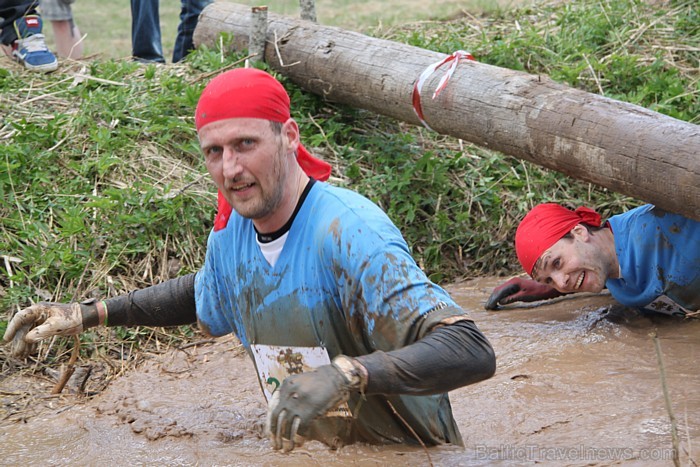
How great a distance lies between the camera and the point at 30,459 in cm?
345

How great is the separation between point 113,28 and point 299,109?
20.3 feet

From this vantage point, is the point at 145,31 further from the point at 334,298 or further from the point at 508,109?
the point at 334,298

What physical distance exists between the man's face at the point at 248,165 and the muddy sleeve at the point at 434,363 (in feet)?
2.04

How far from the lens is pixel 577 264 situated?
15.1ft

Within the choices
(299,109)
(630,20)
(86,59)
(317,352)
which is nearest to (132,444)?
(317,352)

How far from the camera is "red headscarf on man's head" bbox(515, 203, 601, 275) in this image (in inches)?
182

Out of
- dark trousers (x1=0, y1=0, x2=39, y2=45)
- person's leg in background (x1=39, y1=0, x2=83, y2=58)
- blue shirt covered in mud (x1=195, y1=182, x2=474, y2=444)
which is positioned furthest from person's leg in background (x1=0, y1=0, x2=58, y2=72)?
blue shirt covered in mud (x1=195, y1=182, x2=474, y2=444)

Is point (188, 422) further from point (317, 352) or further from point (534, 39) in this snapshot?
point (534, 39)

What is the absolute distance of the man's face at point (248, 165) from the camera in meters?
2.65

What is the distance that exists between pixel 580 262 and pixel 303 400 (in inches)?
109

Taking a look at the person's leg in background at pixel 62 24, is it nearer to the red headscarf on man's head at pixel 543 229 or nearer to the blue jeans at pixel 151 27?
the blue jeans at pixel 151 27

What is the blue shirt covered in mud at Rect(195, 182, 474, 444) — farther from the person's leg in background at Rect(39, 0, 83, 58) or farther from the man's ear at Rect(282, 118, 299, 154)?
the person's leg in background at Rect(39, 0, 83, 58)

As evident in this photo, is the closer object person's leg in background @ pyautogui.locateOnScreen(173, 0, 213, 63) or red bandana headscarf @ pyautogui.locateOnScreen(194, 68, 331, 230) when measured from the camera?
red bandana headscarf @ pyautogui.locateOnScreen(194, 68, 331, 230)

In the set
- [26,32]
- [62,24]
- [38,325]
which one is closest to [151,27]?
[62,24]
